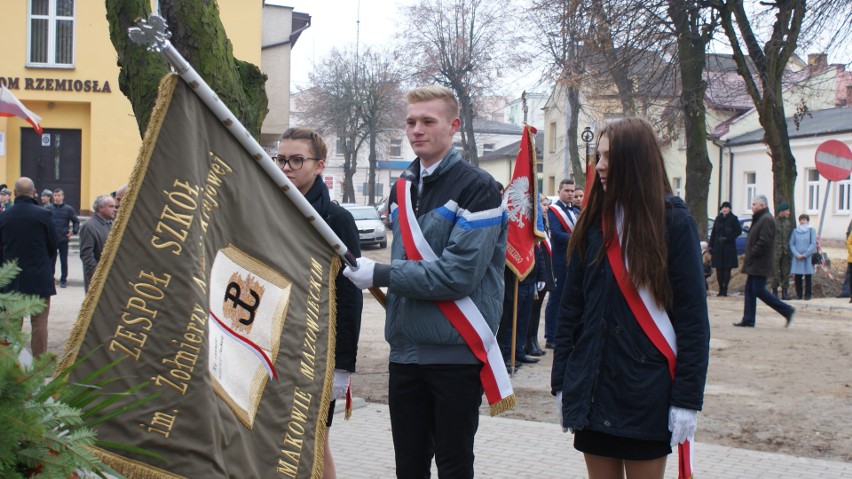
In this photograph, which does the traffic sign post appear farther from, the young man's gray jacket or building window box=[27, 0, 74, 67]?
building window box=[27, 0, 74, 67]

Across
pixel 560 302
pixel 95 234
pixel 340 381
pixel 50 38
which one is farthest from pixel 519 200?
pixel 50 38

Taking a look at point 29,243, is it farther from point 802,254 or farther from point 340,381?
point 802,254

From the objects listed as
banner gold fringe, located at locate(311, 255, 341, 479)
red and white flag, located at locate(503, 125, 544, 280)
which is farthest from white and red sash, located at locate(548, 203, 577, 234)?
banner gold fringe, located at locate(311, 255, 341, 479)

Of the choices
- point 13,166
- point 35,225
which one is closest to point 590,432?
point 35,225

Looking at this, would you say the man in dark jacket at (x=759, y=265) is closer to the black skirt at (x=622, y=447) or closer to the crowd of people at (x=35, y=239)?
the crowd of people at (x=35, y=239)

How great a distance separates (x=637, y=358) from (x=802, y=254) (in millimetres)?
17904

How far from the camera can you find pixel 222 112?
327 centimetres

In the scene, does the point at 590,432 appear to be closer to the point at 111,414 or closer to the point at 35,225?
the point at 111,414

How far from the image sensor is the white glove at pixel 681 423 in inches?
135

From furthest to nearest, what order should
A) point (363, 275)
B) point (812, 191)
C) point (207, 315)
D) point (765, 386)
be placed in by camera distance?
point (812, 191)
point (765, 386)
point (363, 275)
point (207, 315)

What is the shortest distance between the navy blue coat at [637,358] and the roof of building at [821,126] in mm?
37136

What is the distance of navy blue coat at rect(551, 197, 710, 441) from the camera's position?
11.5 ft

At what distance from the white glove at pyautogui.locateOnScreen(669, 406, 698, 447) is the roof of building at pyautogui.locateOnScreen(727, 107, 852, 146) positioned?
1468 inches

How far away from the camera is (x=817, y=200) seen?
42.9 metres
